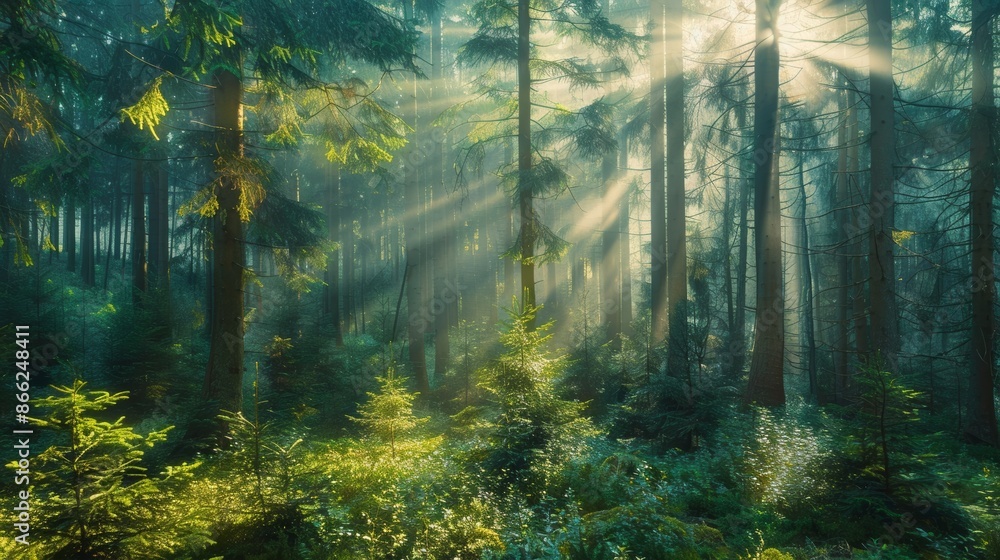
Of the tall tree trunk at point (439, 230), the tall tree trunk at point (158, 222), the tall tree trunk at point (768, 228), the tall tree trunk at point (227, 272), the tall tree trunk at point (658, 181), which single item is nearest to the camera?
the tall tree trunk at point (227, 272)

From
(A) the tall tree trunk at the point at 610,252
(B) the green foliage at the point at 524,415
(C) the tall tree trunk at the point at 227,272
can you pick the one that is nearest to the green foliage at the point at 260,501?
(B) the green foliage at the point at 524,415

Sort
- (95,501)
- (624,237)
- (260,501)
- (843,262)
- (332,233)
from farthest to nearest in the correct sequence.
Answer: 1. (624,237)
2. (332,233)
3. (843,262)
4. (260,501)
5. (95,501)

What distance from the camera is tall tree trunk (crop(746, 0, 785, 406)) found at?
10648mm

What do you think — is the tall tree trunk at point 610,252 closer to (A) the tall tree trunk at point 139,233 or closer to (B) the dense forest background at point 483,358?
(B) the dense forest background at point 483,358

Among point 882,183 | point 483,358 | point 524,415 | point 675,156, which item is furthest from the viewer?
point 483,358

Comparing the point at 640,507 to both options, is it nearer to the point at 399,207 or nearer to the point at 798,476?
the point at 798,476

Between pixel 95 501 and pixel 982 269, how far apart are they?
47.3 ft

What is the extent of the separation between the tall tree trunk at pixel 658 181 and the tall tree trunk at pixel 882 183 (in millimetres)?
5255

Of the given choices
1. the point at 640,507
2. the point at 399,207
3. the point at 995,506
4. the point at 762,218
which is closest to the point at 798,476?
the point at 995,506

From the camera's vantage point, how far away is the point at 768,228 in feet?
35.4

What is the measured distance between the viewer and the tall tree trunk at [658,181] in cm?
1446

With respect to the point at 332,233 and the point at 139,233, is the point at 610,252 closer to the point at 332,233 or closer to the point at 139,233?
the point at 332,233

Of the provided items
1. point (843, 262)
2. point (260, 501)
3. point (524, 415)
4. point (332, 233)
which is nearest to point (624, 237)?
point (843, 262)

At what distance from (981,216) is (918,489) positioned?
24.5 ft
